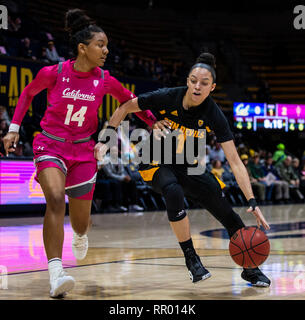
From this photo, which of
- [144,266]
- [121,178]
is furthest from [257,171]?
[144,266]

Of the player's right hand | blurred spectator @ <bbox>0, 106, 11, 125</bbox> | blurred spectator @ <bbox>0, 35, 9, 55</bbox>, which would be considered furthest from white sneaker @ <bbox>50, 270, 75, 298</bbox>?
blurred spectator @ <bbox>0, 35, 9, 55</bbox>

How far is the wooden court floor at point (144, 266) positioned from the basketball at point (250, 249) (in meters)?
0.21

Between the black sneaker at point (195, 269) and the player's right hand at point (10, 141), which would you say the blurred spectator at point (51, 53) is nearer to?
the player's right hand at point (10, 141)

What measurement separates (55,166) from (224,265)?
206cm

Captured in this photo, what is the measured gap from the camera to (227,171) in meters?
16.8

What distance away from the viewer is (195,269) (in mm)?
4633

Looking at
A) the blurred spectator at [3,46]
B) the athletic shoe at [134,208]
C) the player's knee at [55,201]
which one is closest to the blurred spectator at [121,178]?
the athletic shoe at [134,208]

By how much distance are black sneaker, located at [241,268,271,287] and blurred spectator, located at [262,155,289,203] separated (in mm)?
13952

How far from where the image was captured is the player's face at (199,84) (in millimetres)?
4758

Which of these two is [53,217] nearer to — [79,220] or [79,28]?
[79,220]

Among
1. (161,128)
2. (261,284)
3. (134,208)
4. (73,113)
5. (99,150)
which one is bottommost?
(134,208)

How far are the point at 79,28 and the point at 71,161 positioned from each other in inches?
41.8
